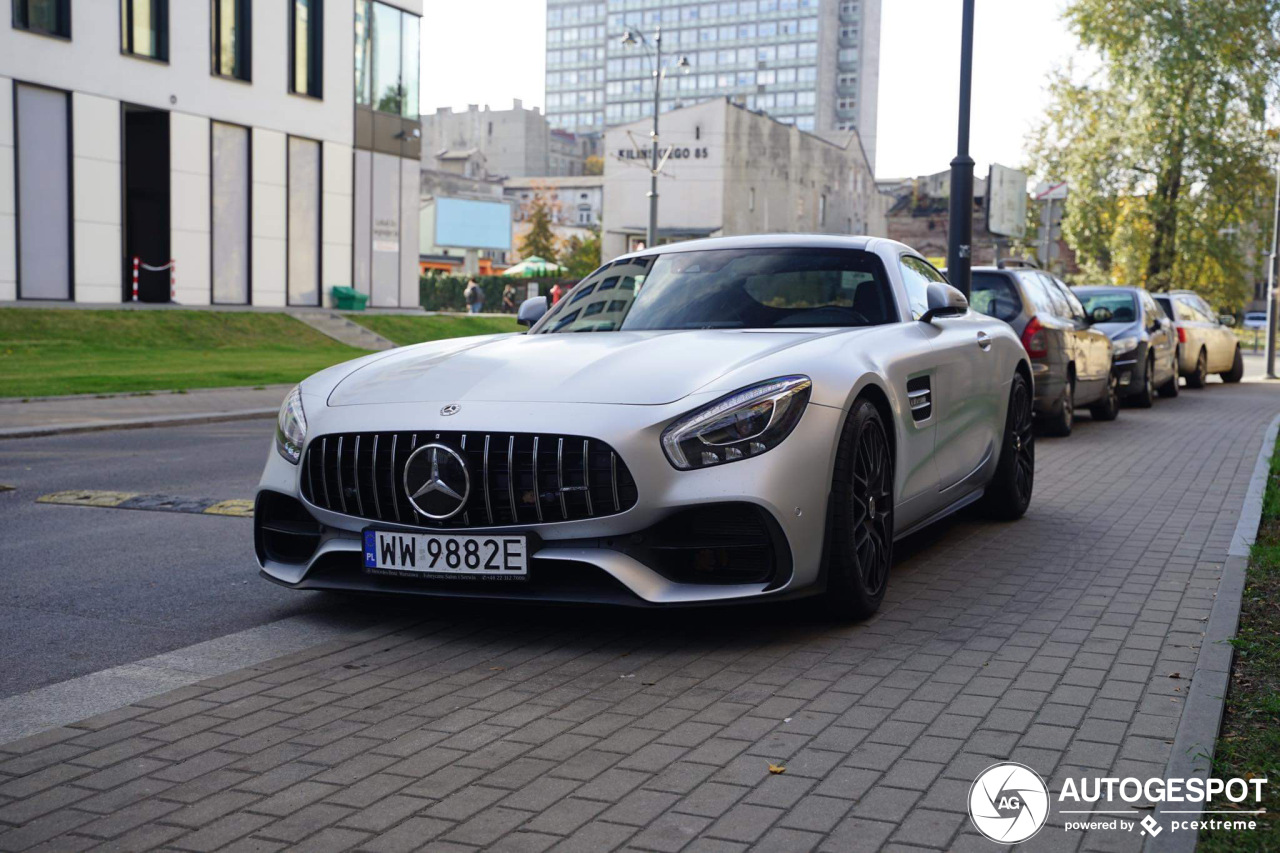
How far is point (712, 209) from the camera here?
75.8m

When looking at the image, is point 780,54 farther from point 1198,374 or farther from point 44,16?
point 1198,374

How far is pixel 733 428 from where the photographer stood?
182 inches

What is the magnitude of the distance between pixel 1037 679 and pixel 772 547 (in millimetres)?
944

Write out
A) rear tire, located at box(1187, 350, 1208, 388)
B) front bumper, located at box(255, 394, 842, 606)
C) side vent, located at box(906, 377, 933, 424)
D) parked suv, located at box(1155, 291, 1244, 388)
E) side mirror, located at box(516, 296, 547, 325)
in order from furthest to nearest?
rear tire, located at box(1187, 350, 1208, 388) → parked suv, located at box(1155, 291, 1244, 388) → side mirror, located at box(516, 296, 547, 325) → side vent, located at box(906, 377, 933, 424) → front bumper, located at box(255, 394, 842, 606)

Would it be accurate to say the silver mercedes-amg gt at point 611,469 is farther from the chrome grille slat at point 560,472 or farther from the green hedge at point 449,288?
the green hedge at point 449,288

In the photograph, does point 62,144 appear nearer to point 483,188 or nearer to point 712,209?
point 712,209

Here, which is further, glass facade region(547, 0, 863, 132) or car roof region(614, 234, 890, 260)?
glass facade region(547, 0, 863, 132)

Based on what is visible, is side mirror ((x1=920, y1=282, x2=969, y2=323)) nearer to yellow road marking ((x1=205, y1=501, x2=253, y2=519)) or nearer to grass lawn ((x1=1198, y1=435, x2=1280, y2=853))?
grass lawn ((x1=1198, y1=435, x2=1280, y2=853))

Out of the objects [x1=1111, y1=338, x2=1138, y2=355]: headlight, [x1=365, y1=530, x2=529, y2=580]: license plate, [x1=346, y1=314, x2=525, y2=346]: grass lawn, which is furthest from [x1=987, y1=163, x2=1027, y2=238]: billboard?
[x1=365, y1=530, x2=529, y2=580]: license plate

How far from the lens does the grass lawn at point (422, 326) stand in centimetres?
3192

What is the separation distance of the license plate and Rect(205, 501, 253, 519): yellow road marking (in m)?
3.17

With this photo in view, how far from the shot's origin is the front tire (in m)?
4.87

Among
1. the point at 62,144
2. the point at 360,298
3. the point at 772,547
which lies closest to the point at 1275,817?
the point at 772,547

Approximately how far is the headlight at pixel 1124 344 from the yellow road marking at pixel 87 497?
12.5m
